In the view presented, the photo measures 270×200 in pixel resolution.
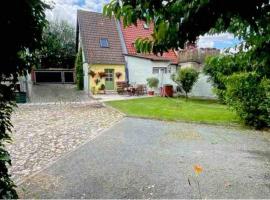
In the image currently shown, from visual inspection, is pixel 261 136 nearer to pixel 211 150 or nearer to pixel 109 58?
pixel 211 150

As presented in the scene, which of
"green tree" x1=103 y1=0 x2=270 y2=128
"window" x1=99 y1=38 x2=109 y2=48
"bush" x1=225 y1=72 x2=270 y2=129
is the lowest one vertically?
"bush" x1=225 y1=72 x2=270 y2=129

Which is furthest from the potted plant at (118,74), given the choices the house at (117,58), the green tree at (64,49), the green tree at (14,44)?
the green tree at (14,44)

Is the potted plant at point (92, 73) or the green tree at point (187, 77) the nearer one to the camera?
the green tree at point (187, 77)

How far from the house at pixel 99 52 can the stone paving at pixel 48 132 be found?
8650 millimetres

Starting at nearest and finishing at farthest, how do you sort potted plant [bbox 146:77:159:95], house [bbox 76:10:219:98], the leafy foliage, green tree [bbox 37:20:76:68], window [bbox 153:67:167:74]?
the leafy foliage
potted plant [bbox 146:77:159:95]
house [bbox 76:10:219:98]
window [bbox 153:67:167:74]
green tree [bbox 37:20:76:68]

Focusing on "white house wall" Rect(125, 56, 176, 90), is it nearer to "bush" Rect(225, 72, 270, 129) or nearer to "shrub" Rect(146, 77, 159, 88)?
"shrub" Rect(146, 77, 159, 88)

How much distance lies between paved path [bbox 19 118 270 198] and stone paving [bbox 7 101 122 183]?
1.48 feet

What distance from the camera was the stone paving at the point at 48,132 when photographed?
21.3ft

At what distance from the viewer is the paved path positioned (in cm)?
478

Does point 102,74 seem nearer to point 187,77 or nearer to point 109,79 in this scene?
point 109,79

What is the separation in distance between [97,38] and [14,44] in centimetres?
2368

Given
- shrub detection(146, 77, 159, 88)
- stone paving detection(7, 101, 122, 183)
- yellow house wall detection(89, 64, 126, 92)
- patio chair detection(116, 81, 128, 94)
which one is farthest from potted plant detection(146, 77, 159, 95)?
stone paving detection(7, 101, 122, 183)

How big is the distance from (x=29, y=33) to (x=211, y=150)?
5708mm

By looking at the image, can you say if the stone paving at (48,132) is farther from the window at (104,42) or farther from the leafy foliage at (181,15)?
the window at (104,42)
